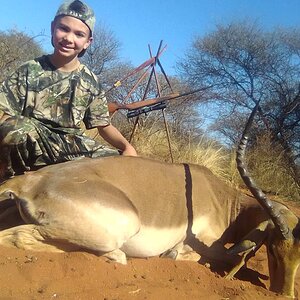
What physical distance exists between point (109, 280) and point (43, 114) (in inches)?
74.6

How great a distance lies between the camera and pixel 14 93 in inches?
183

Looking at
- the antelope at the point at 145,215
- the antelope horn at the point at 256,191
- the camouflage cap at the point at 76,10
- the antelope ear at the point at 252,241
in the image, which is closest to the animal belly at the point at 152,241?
the antelope at the point at 145,215

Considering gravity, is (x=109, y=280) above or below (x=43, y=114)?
below

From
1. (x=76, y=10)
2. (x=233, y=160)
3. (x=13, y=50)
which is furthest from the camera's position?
(x=13, y=50)

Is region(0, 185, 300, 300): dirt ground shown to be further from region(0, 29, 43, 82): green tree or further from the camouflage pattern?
region(0, 29, 43, 82): green tree

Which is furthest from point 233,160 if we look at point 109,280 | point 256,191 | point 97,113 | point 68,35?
point 109,280

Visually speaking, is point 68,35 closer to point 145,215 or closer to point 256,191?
point 145,215

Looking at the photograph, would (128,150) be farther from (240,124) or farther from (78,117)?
(240,124)

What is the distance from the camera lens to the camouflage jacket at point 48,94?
4660 millimetres

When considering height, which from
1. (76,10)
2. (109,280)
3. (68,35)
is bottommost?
(109,280)

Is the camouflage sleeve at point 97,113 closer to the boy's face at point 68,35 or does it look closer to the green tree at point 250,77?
the boy's face at point 68,35

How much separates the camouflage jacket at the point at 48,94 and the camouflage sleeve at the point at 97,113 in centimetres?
6

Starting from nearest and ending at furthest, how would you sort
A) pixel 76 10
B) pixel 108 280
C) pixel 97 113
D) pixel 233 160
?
pixel 108 280
pixel 76 10
pixel 97 113
pixel 233 160

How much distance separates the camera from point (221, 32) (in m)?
18.1
